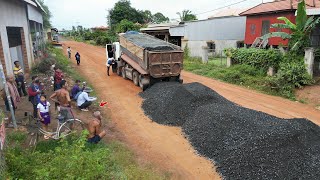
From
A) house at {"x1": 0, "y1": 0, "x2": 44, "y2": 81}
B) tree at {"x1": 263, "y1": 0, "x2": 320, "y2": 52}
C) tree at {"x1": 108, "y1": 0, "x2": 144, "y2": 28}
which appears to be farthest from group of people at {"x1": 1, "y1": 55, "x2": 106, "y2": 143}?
tree at {"x1": 108, "y1": 0, "x2": 144, "y2": 28}

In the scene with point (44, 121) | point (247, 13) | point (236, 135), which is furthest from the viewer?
point (247, 13)

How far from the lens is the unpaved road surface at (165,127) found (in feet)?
24.0

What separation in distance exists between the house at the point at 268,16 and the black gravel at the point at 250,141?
1130 centimetres

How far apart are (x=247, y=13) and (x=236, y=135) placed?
17.1 metres

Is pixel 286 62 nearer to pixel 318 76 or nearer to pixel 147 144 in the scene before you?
pixel 318 76

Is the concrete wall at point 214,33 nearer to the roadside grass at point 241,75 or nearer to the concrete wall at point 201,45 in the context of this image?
the concrete wall at point 201,45

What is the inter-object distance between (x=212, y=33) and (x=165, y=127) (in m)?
19.1

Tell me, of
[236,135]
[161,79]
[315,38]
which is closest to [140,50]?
[161,79]

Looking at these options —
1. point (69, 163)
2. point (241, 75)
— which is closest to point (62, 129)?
point (69, 163)

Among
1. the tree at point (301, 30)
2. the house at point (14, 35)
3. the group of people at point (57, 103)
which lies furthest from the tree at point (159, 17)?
the group of people at point (57, 103)

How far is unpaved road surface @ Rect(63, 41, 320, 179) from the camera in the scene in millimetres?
7301

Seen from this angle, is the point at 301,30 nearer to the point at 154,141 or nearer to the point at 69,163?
the point at 154,141

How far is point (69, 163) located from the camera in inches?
203

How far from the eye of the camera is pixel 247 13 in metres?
22.1
